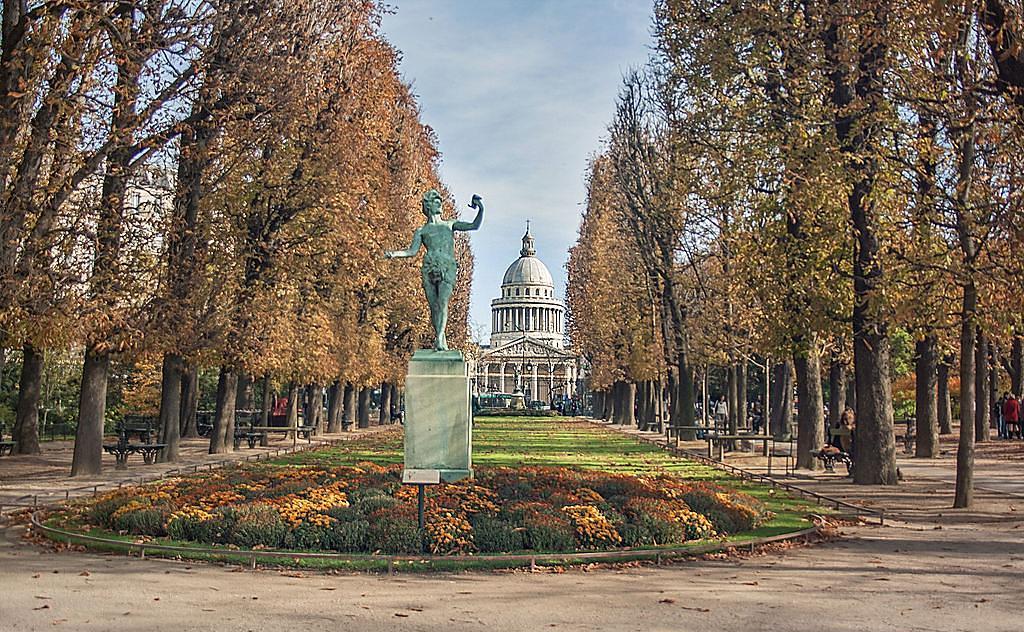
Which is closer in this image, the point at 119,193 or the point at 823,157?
the point at 823,157

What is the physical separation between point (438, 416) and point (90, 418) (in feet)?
28.7

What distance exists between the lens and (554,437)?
4703 cm

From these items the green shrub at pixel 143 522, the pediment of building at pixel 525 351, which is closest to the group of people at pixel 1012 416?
the green shrub at pixel 143 522

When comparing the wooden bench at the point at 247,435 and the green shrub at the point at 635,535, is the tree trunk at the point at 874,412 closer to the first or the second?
the green shrub at the point at 635,535

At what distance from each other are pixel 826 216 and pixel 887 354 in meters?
3.04

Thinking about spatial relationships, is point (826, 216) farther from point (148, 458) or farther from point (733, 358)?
point (148, 458)

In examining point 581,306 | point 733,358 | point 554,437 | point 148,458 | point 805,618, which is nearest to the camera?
point 805,618

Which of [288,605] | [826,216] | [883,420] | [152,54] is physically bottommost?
[288,605]

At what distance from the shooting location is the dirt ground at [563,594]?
9414 mm

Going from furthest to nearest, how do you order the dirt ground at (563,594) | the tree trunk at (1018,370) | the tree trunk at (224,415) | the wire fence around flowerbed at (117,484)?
the tree trunk at (1018,370), the tree trunk at (224,415), the wire fence around flowerbed at (117,484), the dirt ground at (563,594)

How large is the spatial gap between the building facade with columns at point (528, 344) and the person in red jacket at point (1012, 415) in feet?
386

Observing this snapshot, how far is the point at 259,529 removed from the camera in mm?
13375

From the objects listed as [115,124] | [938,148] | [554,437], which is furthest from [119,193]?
[554,437]

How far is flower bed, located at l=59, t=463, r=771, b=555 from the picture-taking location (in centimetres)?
1317
